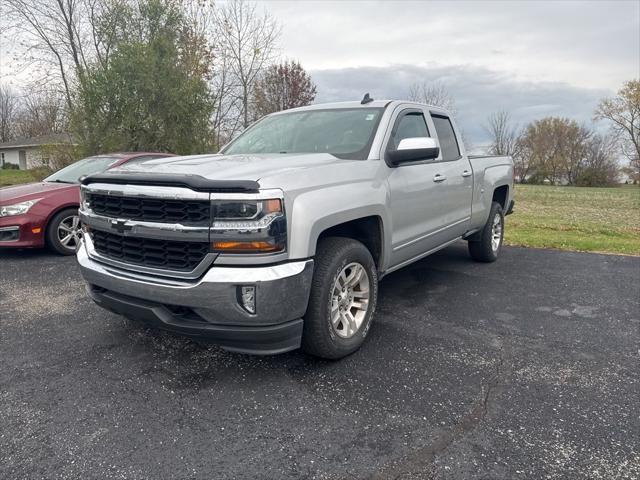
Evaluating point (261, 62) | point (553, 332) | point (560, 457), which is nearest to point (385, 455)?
point (560, 457)

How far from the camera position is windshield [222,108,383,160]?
373cm

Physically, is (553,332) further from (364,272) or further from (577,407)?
(364,272)

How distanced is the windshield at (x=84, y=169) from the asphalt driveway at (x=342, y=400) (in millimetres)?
3203

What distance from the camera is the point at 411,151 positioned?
3465 mm

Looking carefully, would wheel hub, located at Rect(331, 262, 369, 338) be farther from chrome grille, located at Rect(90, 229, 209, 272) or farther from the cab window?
the cab window

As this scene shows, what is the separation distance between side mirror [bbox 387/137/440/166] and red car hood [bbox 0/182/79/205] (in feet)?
16.9

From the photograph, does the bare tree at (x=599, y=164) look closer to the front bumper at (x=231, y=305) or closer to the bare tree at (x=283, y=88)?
the bare tree at (x=283, y=88)

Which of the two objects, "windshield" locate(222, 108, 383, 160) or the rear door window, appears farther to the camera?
the rear door window

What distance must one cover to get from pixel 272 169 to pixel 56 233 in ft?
16.2

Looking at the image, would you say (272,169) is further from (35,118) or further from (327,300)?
(35,118)

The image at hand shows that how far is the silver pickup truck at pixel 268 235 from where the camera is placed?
8.35 feet

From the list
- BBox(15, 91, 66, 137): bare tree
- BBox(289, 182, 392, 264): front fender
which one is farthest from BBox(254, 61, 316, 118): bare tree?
BBox(289, 182, 392, 264): front fender

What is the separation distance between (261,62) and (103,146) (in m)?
13.6

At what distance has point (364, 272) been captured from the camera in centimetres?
333
